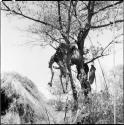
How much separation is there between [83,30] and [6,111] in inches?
285

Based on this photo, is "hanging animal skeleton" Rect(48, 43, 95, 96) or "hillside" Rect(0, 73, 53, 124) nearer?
"hillside" Rect(0, 73, 53, 124)

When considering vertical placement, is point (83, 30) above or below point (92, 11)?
below

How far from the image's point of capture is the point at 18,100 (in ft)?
21.4

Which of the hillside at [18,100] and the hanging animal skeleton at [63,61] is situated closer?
the hillside at [18,100]

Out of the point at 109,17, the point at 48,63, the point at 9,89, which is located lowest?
the point at 9,89

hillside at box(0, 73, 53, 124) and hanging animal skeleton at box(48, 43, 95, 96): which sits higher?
hanging animal skeleton at box(48, 43, 95, 96)

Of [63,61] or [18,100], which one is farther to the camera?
[63,61]

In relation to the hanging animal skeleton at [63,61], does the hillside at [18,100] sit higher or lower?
lower

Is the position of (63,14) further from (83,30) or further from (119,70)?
(119,70)

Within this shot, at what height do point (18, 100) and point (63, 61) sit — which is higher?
point (63, 61)

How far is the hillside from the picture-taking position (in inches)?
229

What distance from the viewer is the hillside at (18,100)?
5.82 meters

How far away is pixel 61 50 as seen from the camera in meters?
11.0

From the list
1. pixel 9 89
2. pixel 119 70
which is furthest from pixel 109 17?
pixel 119 70
